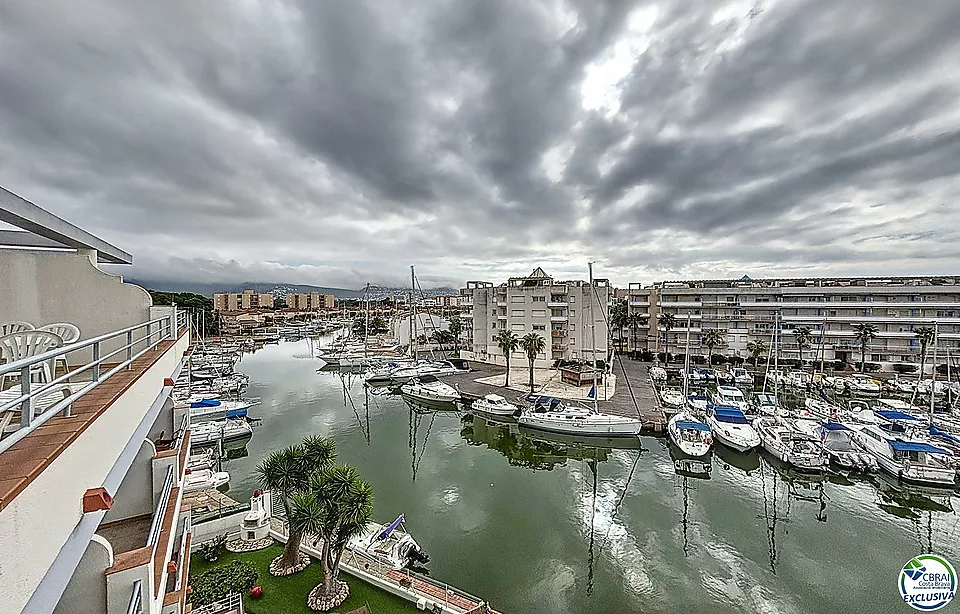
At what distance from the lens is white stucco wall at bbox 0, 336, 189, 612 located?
1.64 m

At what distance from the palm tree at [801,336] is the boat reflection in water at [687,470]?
79.6ft

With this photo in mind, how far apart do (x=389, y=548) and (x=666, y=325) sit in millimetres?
39089

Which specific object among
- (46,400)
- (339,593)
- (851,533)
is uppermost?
(46,400)

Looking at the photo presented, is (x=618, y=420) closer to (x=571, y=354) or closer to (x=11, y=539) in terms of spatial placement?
(x=571, y=354)

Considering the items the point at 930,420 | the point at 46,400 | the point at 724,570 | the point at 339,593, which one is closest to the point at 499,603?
the point at 339,593

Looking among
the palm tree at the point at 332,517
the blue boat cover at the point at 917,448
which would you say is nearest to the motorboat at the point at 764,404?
the blue boat cover at the point at 917,448

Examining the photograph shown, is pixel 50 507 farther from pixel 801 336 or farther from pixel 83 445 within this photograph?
pixel 801 336

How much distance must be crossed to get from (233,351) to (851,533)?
193ft

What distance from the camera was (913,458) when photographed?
61.1ft

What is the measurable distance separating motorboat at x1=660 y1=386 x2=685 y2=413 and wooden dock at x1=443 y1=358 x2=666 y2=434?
1.78 ft

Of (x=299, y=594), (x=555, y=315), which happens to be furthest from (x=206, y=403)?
(x=555, y=315)

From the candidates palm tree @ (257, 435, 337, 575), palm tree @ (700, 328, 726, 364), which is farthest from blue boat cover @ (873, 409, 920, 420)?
palm tree @ (257, 435, 337, 575)

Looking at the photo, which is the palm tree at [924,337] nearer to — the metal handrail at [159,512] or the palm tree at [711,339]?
the palm tree at [711,339]

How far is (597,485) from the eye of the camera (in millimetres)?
17922
